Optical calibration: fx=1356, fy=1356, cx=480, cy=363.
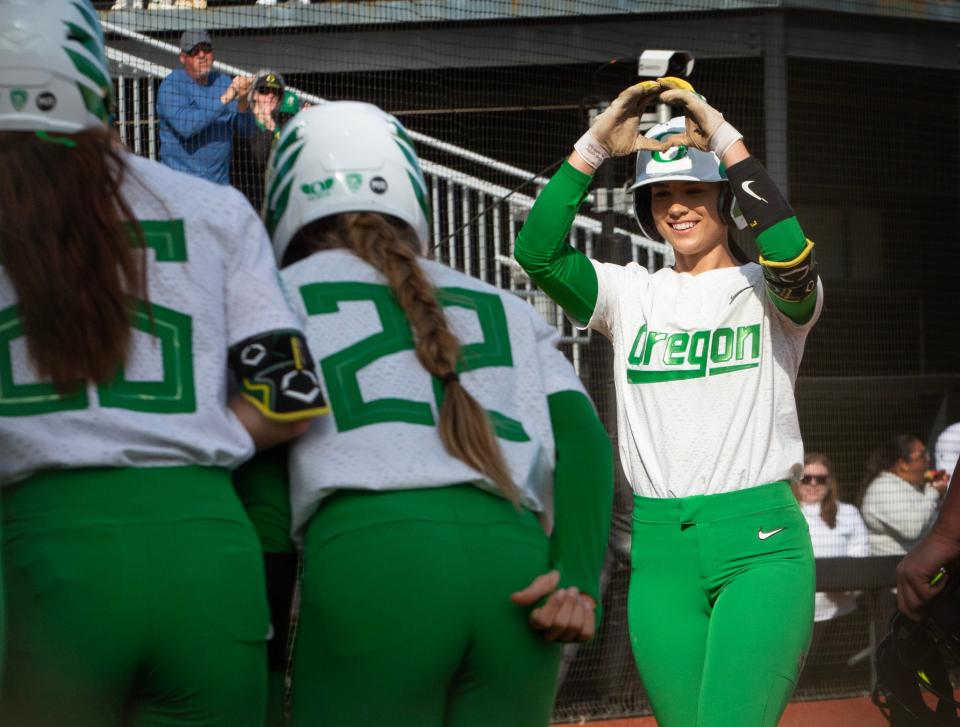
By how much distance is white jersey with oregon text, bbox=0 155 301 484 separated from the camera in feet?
6.10

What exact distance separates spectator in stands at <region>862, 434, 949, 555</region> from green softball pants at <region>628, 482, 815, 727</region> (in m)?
5.21

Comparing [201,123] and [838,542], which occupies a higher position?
[201,123]

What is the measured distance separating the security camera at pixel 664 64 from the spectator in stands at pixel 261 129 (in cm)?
196

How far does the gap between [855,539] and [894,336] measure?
4575 millimetres

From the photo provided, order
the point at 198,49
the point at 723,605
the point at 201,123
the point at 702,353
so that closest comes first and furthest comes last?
the point at 723,605 < the point at 702,353 < the point at 201,123 < the point at 198,49

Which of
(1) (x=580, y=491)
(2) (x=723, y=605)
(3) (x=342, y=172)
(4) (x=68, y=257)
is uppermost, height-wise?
(3) (x=342, y=172)

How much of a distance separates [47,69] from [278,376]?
0.60 meters

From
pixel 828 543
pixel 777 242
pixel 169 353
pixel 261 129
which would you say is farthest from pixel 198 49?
pixel 169 353

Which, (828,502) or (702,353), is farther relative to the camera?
(828,502)

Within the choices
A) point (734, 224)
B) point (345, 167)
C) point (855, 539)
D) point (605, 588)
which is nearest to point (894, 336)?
point (855, 539)

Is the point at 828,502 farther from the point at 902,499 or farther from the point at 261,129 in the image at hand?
the point at 261,129

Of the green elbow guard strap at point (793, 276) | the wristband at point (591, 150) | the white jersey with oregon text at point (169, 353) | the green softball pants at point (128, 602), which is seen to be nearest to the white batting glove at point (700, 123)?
the wristband at point (591, 150)

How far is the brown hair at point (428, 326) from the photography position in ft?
6.79

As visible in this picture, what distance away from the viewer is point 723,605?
3.28 meters
